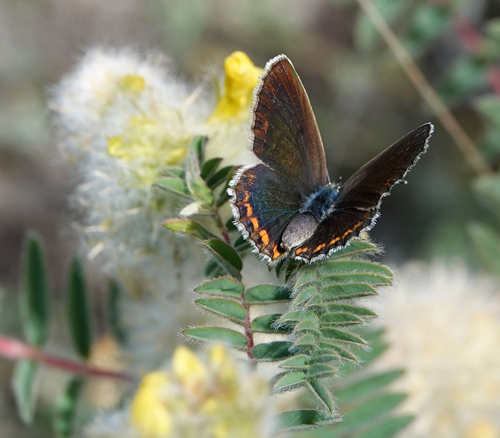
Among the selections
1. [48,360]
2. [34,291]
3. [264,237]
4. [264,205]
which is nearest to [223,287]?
[264,237]

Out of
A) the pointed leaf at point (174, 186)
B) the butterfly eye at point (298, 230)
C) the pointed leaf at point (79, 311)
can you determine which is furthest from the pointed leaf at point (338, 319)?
the pointed leaf at point (79, 311)

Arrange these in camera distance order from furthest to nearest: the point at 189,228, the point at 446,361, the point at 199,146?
1. the point at 446,361
2. the point at 199,146
3. the point at 189,228

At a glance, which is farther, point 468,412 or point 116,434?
point 468,412

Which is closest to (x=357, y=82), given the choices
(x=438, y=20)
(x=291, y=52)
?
(x=291, y=52)

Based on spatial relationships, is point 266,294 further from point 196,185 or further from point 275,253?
point 196,185

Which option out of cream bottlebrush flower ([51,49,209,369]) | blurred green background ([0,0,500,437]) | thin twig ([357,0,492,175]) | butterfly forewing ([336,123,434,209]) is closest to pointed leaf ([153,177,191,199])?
cream bottlebrush flower ([51,49,209,369])

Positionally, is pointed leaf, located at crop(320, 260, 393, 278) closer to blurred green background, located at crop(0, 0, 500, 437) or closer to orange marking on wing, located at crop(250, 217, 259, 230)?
orange marking on wing, located at crop(250, 217, 259, 230)

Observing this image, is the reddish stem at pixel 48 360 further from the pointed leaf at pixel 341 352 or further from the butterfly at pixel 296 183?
the pointed leaf at pixel 341 352

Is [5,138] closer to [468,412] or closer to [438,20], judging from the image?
[438,20]
